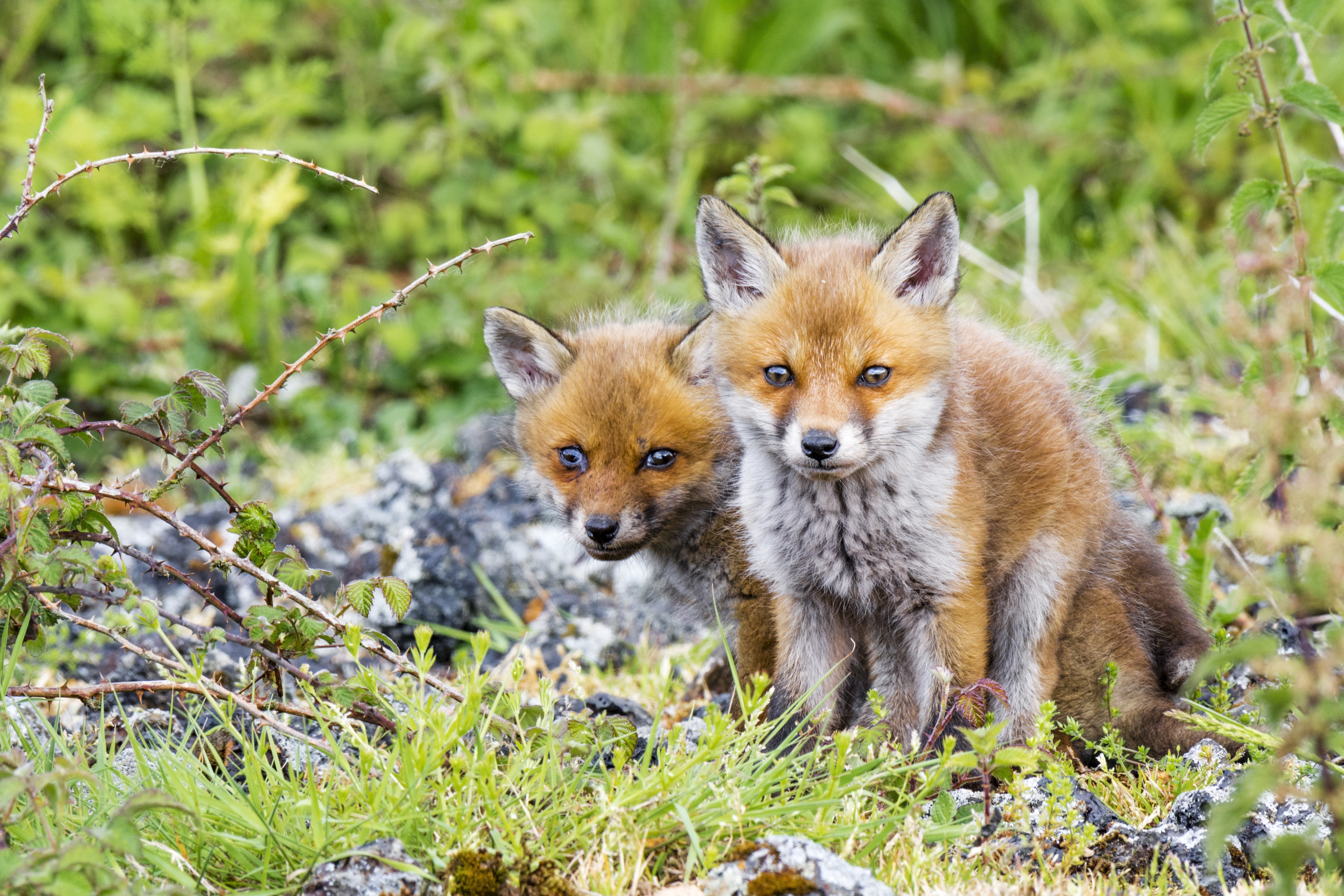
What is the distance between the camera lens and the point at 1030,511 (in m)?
3.44

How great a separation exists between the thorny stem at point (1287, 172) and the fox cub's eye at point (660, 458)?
1.83 metres

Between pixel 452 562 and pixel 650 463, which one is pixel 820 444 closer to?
pixel 650 463

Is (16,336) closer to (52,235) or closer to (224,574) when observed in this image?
(224,574)

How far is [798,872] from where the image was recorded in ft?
7.63

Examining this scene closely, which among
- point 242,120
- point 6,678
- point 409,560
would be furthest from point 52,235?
point 6,678

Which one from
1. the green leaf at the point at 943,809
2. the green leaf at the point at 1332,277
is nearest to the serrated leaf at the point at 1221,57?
the green leaf at the point at 1332,277

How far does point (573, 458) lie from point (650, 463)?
0.27 m

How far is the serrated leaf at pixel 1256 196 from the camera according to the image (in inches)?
127

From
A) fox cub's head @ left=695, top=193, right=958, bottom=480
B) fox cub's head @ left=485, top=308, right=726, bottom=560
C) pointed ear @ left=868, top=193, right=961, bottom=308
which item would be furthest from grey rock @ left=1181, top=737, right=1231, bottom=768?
fox cub's head @ left=485, top=308, right=726, bottom=560

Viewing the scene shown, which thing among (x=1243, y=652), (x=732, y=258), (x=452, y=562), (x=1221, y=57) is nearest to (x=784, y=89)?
(x=452, y=562)

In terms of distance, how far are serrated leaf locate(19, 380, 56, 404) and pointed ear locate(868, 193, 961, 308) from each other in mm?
2178

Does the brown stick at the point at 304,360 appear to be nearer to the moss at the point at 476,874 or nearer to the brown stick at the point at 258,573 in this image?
the brown stick at the point at 258,573

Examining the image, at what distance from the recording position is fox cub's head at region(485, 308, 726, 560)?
3.71m

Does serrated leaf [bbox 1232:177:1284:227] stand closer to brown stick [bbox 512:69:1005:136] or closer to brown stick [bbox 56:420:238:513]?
brown stick [bbox 56:420:238:513]
